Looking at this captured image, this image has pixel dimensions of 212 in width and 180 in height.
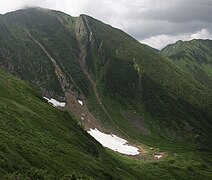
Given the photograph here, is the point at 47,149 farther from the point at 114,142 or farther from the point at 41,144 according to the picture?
the point at 114,142

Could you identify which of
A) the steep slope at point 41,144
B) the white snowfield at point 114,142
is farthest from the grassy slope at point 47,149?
the white snowfield at point 114,142

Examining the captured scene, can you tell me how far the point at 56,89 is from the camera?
646 feet

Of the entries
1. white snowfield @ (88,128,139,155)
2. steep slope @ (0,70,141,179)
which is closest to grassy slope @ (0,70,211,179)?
steep slope @ (0,70,141,179)

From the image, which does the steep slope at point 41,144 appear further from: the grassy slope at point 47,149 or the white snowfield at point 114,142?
the white snowfield at point 114,142

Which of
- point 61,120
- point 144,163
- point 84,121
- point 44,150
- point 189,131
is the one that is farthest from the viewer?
point 189,131

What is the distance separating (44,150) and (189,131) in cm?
13753

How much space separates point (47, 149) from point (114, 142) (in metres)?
85.5

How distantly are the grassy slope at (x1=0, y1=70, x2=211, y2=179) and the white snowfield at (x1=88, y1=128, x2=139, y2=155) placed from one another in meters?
16.1

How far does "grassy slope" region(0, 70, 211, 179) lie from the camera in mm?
53519

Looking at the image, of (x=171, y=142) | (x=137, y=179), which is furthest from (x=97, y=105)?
(x=137, y=179)

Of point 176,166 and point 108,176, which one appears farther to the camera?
point 176,166

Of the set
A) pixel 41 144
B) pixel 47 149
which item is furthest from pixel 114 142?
pixel 47 149

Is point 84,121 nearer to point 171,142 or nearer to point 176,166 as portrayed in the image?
point 171,142

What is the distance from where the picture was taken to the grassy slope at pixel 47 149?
53519 mm
